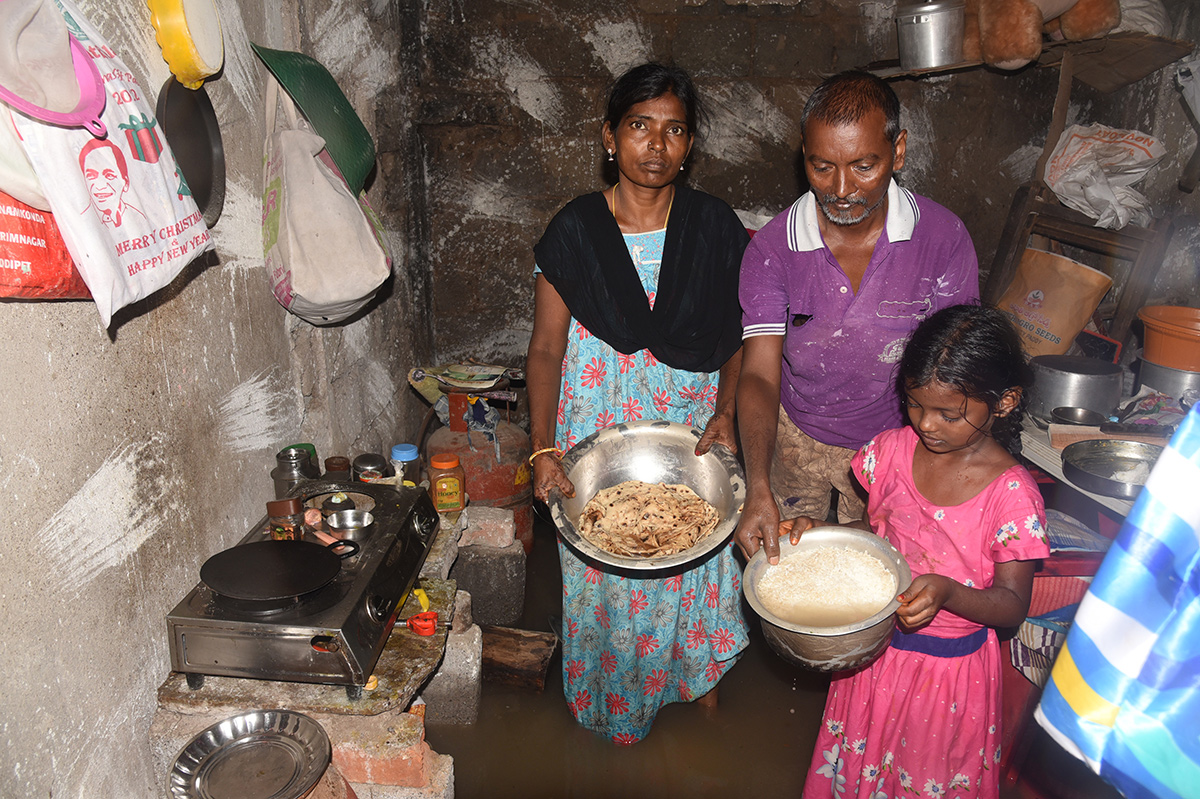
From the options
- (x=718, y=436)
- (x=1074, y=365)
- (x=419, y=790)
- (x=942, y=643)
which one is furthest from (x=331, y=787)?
(x=1074, y=365)

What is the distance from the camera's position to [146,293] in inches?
53.4

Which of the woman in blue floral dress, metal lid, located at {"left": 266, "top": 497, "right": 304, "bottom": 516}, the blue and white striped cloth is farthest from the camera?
the woman in blue floral dress

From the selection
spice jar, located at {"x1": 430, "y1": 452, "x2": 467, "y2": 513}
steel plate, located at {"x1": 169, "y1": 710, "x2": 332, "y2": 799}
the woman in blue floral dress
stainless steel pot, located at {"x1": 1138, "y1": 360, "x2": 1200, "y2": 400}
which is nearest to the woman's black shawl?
the woman in blue floral dress

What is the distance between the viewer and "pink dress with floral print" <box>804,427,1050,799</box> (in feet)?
5.49

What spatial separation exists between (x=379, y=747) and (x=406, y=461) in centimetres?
144

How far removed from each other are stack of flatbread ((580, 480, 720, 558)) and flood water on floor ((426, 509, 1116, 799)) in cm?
114

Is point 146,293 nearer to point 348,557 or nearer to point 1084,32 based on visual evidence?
point 348,557

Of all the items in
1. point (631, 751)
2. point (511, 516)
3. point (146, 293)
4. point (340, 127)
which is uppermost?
point (340, 127)

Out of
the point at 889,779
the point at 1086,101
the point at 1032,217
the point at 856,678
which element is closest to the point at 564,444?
the point at 856,678

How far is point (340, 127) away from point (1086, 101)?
13.3 feet

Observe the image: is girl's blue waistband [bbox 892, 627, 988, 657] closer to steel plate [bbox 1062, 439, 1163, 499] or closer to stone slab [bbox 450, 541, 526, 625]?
steel plate [bbox 1062, 439, 1163, 499]

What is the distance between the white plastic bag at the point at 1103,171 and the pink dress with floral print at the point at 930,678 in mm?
2634

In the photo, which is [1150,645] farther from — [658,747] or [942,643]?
[658,747]

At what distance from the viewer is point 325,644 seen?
63.1 inches
